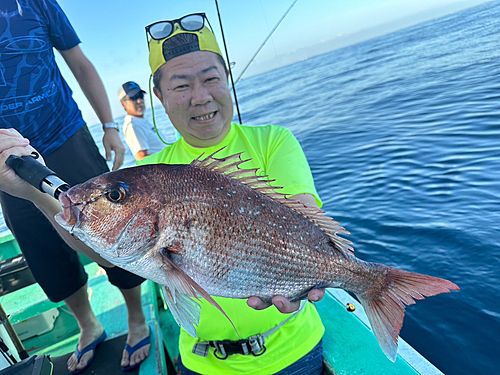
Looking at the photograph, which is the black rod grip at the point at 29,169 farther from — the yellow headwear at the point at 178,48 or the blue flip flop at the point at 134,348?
the blue flip flop at the point at 134,348

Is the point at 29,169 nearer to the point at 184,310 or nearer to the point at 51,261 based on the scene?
the point at 184,310

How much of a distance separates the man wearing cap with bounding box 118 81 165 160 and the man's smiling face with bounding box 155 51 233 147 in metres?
3.00

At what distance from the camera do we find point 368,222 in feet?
A: 16.3

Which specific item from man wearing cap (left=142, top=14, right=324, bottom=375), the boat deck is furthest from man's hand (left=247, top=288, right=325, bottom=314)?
the boat deck

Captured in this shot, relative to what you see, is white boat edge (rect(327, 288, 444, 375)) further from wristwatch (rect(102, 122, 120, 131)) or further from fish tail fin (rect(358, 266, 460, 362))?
wristwatch (rect(102, 122, 120, 131))

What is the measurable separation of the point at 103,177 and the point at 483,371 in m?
3.34

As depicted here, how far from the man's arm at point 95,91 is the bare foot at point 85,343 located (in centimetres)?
149

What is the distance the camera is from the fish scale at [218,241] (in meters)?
1.24

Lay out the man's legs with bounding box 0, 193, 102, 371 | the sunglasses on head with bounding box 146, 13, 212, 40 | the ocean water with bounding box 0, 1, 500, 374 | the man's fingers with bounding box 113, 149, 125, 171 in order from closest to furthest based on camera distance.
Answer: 1. the sunglasses on head with bounding box 146, 13, 212, 40
2. the man's legs with bounding box 0, 193, 102, 371
3. the man's fingers with bounding box 113, 149, 125, 171
4. the ocean water with bounding box 0, 1, 500, 374

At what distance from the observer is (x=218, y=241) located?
51.7 inches

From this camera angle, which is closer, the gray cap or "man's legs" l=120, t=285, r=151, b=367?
"man's legs" l=120, t=285, r=151, b=367

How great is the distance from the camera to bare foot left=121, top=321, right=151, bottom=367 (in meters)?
2.42

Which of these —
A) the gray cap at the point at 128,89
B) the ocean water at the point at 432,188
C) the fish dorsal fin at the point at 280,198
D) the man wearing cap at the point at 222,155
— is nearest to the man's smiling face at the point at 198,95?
the man wearing cap at the point at 222,155

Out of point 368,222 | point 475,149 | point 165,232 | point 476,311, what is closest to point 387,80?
point 475,149
